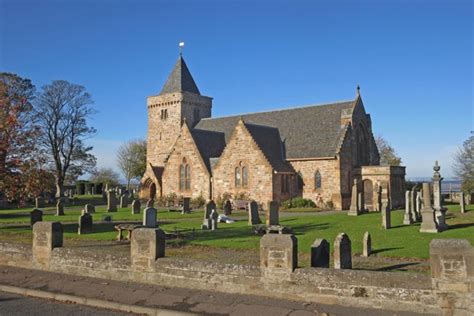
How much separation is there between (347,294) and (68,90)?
54110 millimetres

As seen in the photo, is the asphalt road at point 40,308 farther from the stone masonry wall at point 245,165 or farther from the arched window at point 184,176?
the arched window at point 184,176

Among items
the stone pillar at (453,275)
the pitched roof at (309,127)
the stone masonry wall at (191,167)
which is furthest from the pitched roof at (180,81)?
the stone pillar at (453,275)

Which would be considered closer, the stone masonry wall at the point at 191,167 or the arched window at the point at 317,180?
the arched window at the point at 317,180

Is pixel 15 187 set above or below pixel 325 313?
above

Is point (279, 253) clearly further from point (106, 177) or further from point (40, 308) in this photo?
point (106, 177)

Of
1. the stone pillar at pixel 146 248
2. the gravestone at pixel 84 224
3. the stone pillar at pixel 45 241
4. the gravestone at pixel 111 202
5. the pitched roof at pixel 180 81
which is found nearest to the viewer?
the stone pillar at pixel 146 248

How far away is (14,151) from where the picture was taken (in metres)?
21.3

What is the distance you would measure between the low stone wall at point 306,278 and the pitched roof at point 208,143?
31.1 metres

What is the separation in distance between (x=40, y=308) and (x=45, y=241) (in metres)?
3.63

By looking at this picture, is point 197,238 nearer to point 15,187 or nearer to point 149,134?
point 15,187

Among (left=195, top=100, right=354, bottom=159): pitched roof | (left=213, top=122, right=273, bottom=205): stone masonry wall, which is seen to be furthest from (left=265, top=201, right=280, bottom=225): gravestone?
(left=195, top=100, right=354, bottom=159): pitched roof

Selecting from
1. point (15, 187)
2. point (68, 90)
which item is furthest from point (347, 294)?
point (68, 90)

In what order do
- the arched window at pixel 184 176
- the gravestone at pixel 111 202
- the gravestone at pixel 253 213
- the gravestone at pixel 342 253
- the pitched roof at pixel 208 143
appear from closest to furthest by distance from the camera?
the gravestone at pixel 342 253, the gravestone at pixel 253 213, the gravestone at pixel 111 202, the pitched roof at pixel 208 143, the arched window at pixel 184 176

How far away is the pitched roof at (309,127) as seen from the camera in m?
38.8
